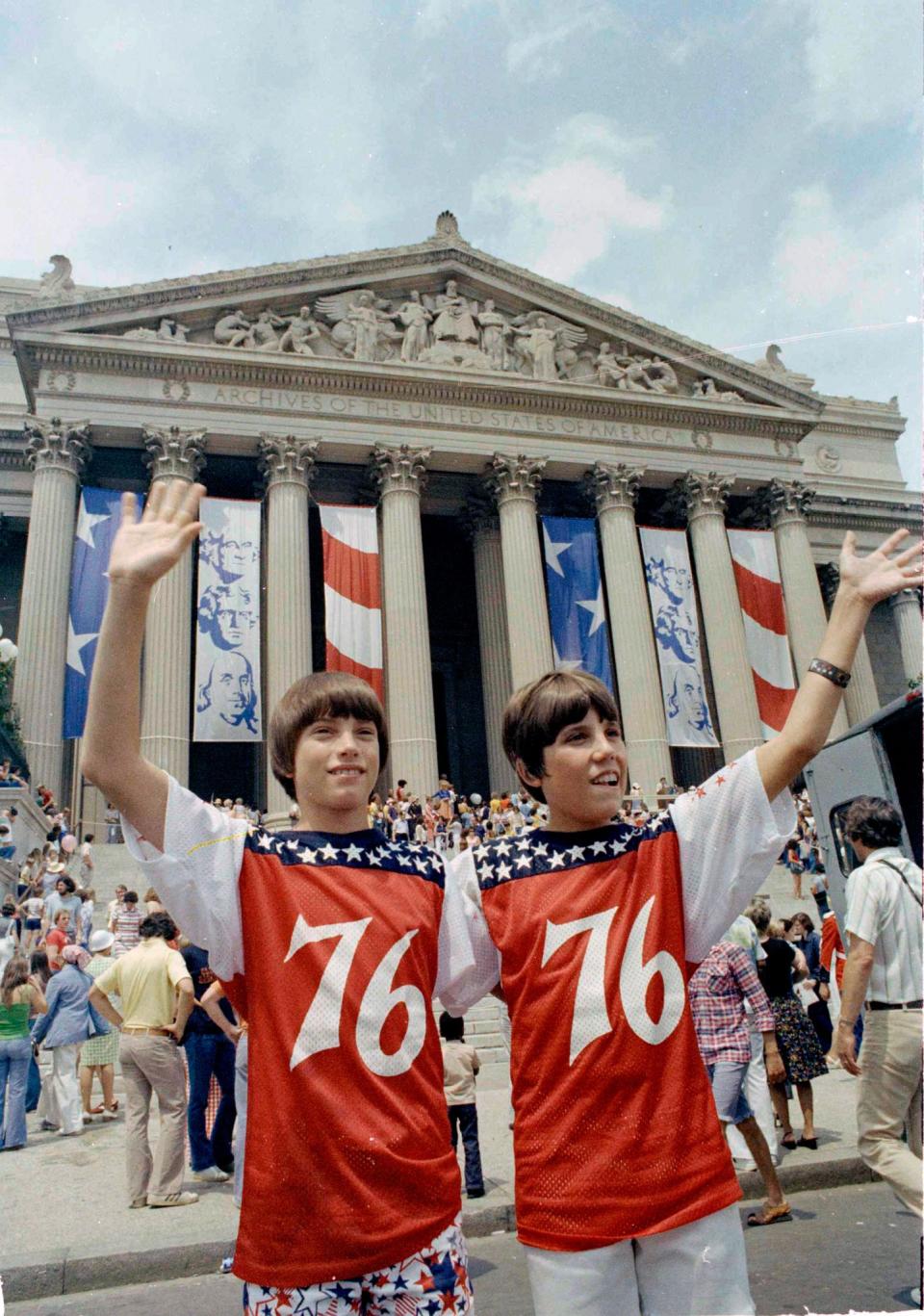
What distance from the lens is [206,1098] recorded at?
7773 mm

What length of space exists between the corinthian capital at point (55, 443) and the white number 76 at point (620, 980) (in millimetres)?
24160

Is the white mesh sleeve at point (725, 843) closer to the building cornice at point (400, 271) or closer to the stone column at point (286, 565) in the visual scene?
the stone column at point (286, 565)

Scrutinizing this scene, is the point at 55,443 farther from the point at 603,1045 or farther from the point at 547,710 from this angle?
the point at 603,1045

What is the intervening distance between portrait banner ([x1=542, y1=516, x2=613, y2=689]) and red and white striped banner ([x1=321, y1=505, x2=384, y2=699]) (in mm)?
4552

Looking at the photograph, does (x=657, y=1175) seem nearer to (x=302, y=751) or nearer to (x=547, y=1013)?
(x=547, y=1013)

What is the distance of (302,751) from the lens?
8.32ft

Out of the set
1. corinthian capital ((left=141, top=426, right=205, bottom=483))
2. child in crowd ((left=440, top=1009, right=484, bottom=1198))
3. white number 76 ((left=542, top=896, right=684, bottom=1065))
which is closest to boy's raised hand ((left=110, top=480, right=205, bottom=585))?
white number 76 ((left=542, top=896, right=684, bottom=1065))

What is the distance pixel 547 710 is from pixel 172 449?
23790 mm

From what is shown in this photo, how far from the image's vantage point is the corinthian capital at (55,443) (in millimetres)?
23891

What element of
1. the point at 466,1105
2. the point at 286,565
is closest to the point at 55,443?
the point at 286,565

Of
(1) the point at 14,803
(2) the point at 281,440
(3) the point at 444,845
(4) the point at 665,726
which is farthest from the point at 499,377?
(1) the point at 14,803

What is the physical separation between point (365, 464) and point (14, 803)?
1410 centimetres

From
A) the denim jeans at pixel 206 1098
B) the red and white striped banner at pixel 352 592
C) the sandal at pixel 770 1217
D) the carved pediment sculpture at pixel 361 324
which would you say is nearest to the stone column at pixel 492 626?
the red and white striped banner at pixel 352 592

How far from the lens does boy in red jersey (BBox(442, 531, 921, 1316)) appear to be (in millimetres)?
2119
